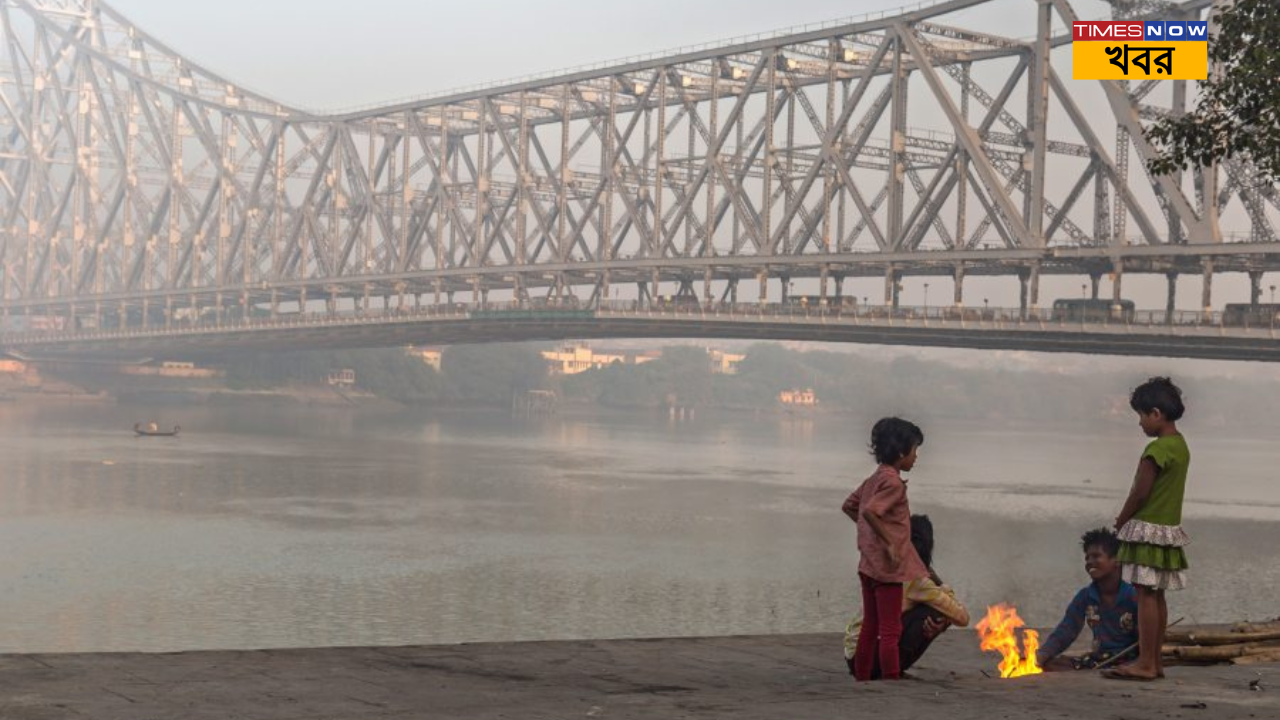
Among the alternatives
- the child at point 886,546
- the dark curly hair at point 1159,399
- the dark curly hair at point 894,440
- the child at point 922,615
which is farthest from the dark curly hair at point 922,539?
the dark curly hair at point 1159,399

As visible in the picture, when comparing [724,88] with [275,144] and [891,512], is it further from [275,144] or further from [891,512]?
[891,512]

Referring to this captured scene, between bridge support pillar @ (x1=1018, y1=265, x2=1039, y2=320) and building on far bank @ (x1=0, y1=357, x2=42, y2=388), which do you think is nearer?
bridge support pillar @ (x1=1018, y1=265, x2=1039, y2=320)

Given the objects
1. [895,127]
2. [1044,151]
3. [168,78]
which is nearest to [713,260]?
[895,127]

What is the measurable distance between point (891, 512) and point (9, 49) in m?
189

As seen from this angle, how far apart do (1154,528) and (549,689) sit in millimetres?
4211

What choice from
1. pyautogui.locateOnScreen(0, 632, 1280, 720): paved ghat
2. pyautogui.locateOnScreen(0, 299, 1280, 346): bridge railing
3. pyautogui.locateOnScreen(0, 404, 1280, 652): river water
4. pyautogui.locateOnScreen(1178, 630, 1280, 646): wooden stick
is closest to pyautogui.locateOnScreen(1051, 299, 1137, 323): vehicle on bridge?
pyautogui.locateOnScreen(0, 299, 1280, 346): bridge railing

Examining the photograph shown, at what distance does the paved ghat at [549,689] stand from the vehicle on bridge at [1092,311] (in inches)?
2394

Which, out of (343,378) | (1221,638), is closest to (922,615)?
(1221,638)

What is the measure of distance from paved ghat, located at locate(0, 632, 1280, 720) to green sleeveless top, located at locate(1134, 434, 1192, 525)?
1.09m

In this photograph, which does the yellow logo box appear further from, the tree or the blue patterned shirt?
the blue patterned shirt

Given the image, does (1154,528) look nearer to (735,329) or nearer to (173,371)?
(735,329)

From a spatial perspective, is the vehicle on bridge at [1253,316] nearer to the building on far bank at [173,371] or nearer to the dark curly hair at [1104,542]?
the dark curly hair at [1104,542]

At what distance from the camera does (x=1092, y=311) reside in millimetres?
74188

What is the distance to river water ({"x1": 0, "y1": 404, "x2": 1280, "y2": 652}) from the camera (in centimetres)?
3194
